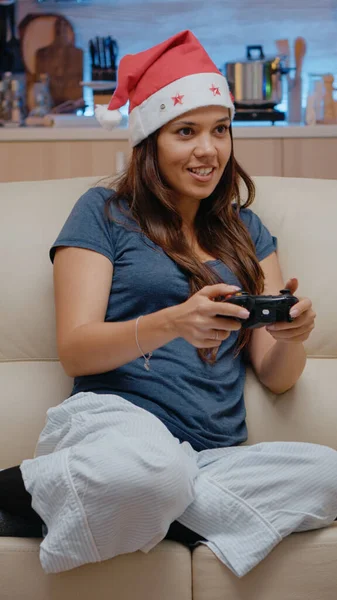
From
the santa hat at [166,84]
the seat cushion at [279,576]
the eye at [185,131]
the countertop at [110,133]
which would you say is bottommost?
the seat cushion at [279,576]

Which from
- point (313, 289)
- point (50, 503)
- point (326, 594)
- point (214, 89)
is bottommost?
point (326, 594)

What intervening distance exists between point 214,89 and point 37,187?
461 millimetres

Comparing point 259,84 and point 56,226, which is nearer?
point 56,226

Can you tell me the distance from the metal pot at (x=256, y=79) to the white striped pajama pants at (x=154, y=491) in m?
2.26

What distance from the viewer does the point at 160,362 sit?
1598 mm

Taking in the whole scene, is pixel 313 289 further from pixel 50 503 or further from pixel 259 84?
pixel 259 84

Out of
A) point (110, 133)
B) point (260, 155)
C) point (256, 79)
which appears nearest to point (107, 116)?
point (110, 133)

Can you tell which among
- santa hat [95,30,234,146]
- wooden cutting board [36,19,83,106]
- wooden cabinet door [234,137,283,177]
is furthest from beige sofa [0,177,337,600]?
wooden cutting board [36,19,83,106]

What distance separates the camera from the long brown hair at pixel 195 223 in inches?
65.7

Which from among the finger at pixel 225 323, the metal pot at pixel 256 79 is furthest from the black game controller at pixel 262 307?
the metal pot at pixel 256 79

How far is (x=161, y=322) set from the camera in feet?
4.55

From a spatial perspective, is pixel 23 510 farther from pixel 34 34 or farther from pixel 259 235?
pixel 34 34

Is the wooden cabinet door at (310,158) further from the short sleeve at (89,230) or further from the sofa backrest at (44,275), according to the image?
the short sleeve at (89,230)

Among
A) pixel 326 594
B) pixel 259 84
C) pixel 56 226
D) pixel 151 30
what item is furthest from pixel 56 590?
pixel 151 30
